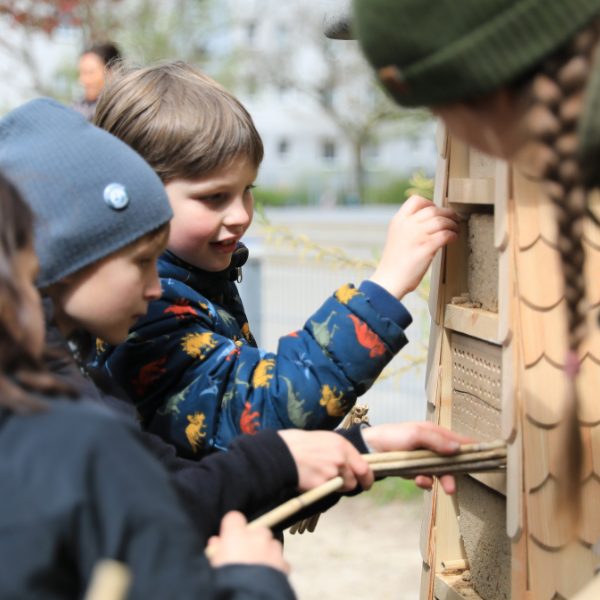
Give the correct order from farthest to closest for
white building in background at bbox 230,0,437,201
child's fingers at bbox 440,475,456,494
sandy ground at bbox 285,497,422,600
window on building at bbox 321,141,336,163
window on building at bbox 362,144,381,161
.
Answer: window on building at bbox 321,141,336,163 < window on building at bbox 362,144,381,161 < white building in background at bbox 230,0,437,201 < sandy ground at bbox 285,497,422,600 < child's fingers at bbox 440,475,456,494

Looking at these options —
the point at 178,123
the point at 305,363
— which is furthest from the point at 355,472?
the point at 178,123

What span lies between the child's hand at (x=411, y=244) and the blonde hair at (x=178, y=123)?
0.39 meters

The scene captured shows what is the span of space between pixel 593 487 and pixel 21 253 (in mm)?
1046

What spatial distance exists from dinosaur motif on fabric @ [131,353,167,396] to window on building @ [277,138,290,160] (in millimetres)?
31427

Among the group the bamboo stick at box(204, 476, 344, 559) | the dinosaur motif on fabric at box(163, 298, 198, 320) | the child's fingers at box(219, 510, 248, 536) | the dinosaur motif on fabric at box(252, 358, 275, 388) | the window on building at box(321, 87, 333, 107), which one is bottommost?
the bamboo stick at box(204, 476, 344, 559)

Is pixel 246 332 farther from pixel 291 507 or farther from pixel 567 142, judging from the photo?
pixel 567 142

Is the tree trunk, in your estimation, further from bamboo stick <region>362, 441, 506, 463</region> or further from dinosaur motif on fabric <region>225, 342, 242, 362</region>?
bamboo stick <region>362, 441, 506, 463</region>

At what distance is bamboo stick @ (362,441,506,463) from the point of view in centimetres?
121

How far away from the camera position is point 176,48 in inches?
494

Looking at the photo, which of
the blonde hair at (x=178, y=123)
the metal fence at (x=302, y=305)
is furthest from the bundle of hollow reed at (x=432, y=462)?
the metal fence at (x=302, y=305)

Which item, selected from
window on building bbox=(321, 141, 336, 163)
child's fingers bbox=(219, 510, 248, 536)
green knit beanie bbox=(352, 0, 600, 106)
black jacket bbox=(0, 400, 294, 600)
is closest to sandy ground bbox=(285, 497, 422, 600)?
child's fingers bbox=(219, 510, 248, 536)

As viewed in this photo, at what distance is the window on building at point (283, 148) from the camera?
3228 cm

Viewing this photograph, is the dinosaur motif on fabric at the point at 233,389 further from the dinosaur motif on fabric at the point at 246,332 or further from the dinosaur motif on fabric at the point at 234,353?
the dinosaur motif on fabric at the point at 246,332

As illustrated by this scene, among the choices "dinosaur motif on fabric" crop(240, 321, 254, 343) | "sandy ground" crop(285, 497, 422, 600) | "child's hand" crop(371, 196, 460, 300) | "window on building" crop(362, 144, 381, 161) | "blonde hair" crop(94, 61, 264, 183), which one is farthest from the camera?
"window on building" crop(362, 144, 381, 161)
